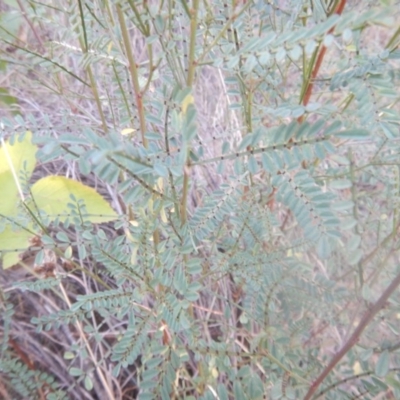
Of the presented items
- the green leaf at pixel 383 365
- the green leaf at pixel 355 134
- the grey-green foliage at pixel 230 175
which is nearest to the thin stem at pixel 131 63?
the grey-green foliage at pixel 230 175

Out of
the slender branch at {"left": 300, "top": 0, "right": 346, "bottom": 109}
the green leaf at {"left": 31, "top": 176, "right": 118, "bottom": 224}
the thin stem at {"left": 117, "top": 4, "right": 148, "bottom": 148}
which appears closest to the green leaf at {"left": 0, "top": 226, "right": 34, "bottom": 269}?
the green leaf at {"left": 31, "top": 176, "right": 118, "bottom": 224}

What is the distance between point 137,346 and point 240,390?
0.15 m

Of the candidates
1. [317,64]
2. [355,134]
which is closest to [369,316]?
[355,134]

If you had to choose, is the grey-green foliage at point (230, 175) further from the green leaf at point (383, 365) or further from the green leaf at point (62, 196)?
the green leaf at point (62, 196)

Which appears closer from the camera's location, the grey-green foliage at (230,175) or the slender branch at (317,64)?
the grey-green foliage at (230,175)

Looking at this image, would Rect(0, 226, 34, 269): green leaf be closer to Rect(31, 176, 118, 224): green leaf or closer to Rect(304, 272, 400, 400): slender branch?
Rect(31, 176, 118, 224): green leaf

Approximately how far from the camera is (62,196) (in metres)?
0.88

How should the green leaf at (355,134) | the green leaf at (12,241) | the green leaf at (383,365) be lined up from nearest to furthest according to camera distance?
1. the green leaf at (355,134)
2. the green leaf at (383,365)
3. the green leaf at (12,241)

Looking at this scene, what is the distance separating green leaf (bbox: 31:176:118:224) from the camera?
0.86 meters

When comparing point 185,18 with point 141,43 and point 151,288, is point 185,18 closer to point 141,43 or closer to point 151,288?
point 151,288

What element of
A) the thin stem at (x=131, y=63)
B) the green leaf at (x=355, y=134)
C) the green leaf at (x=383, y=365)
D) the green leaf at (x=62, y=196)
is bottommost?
the green leaf at (x=383, y=365)

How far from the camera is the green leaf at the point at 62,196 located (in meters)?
0.86

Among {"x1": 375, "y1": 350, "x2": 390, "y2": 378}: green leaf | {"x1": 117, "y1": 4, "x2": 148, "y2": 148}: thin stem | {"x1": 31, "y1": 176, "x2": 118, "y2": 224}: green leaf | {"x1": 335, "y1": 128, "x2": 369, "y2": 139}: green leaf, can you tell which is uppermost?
{"x1": 117, "y1": 4, "x2": 148, "y2": 148}: thin stem

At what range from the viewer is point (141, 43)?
1579 mm
